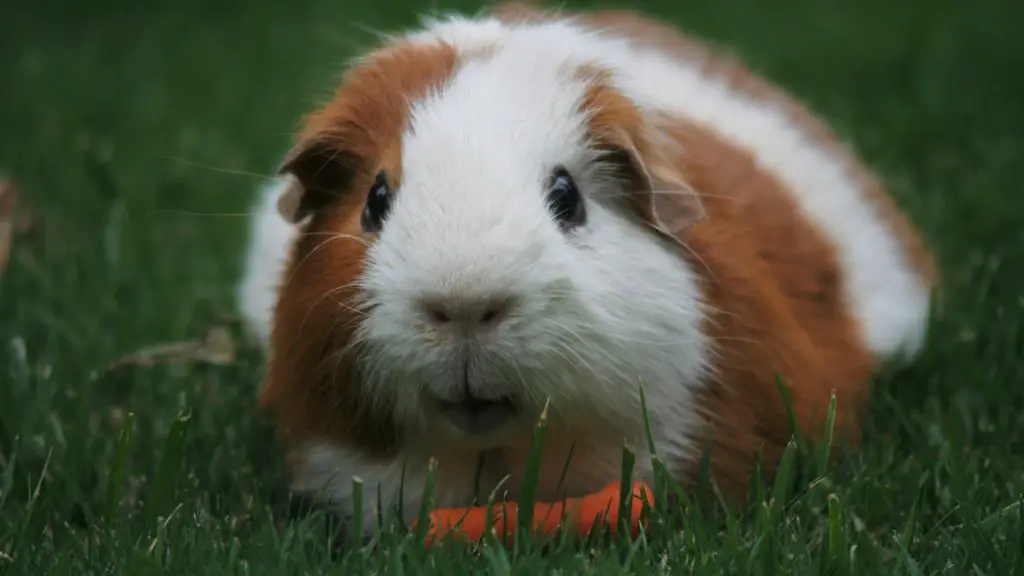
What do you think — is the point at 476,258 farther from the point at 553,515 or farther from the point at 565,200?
the point at 553,515

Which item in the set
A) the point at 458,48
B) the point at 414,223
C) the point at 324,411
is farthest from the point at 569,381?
the point at 458,48

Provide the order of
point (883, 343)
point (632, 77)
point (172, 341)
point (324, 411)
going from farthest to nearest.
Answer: point (172, 341), point (883, 343), point (632, 77), point (324, 411)

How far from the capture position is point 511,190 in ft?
7.68

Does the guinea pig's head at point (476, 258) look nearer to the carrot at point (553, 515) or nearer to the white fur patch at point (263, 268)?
the carrot at point (553, 515)

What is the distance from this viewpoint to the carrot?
247 cm

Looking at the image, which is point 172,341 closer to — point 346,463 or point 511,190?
point 346,463

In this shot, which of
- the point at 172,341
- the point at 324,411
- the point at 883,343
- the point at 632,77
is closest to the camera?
the point at 324,411

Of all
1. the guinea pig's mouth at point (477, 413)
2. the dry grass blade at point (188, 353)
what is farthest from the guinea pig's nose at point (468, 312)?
the dry grass blade at point (188, 353)

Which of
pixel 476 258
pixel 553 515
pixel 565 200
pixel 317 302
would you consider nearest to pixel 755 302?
pixel 565 200

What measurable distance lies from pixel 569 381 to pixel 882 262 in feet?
5.35

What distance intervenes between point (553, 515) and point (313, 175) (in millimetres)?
856

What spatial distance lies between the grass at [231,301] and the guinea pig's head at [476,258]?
25 centimetres

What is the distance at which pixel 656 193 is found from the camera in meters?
2.58

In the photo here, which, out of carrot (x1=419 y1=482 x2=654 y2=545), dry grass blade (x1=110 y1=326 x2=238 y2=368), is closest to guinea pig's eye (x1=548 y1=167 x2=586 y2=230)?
carrot (x1=419 y1=482 x2=654 y2=545)
